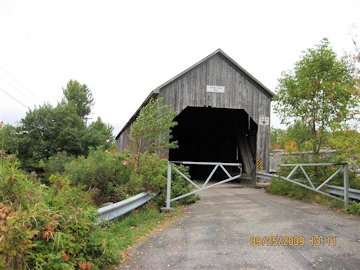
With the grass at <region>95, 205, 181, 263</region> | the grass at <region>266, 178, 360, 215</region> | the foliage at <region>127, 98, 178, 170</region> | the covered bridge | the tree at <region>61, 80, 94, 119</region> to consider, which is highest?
the tree at <region>61, 80, 94, 119</region>

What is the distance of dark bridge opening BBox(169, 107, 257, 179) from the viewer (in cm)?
1573

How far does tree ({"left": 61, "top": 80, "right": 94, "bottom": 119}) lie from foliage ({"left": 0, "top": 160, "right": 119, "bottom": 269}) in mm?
47484

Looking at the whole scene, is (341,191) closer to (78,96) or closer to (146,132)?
(146,132)

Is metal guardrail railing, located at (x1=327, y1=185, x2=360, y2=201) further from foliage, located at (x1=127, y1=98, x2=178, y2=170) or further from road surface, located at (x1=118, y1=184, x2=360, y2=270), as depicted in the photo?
foliage, located at (x1=127, y1=98, x2=178, y2=170)

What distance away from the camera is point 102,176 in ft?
24.3

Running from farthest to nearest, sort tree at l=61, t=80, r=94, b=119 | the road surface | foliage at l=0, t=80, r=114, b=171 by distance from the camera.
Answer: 1. tree at l=61, t=80, r=94, b=119
2. foliage at l=0, t=80, r=114, b=171
3. the road surface

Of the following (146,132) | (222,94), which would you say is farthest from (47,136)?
(146,132)

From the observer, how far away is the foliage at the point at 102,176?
707 cm

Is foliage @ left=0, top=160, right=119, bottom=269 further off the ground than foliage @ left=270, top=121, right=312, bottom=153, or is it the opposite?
foliage @ left=270, top=121, right=312, bottom=153

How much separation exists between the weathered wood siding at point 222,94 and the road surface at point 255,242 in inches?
271

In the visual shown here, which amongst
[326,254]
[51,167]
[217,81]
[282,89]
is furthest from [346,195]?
[51,167]
